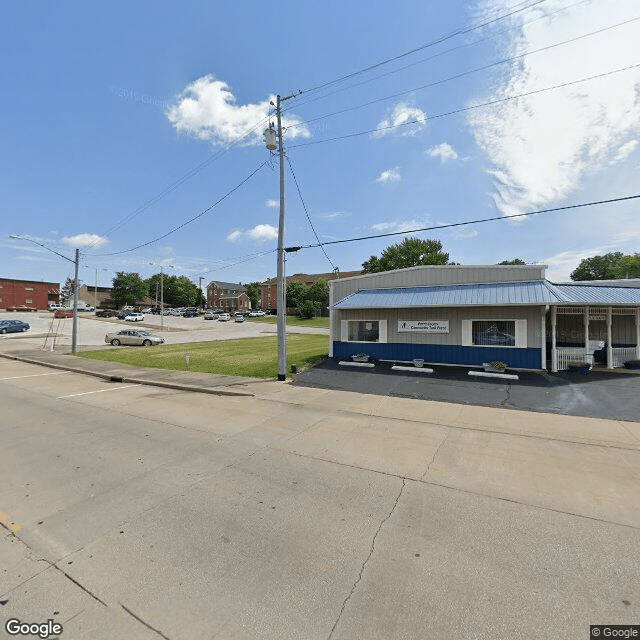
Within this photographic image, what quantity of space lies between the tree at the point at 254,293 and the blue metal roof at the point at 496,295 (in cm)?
9177

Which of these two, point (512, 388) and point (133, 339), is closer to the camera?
point (512, 388)

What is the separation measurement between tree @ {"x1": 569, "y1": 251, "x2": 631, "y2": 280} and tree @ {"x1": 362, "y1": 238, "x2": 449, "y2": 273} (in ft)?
186

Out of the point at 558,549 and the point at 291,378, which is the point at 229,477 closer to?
the point at 558,549

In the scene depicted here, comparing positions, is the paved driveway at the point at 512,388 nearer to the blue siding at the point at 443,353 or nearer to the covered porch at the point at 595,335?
the blue siding at the point at 443,353

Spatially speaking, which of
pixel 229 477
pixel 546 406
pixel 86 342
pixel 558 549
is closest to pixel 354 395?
pixel 546 406

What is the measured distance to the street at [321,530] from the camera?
296 cm

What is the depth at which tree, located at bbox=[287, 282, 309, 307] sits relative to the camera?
70.9 m

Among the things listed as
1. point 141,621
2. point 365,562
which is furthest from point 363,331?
point 141,621

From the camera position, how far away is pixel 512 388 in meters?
12.5

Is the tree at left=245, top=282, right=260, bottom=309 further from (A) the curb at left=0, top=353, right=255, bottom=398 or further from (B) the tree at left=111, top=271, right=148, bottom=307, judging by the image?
(A) the curb at left=0, top=353, right=255, bottom=398

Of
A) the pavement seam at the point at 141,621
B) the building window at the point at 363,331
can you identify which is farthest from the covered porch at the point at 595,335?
the pavement seam at the point at 141,621

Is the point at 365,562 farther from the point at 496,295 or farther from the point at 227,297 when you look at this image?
the point at 227,297

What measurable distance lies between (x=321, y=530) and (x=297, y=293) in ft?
224

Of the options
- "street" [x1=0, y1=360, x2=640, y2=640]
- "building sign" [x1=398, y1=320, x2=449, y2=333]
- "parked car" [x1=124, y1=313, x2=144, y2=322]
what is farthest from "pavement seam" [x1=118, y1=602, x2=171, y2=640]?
"parked car" [x1=124, y1=313, x2=144, y2=322]
